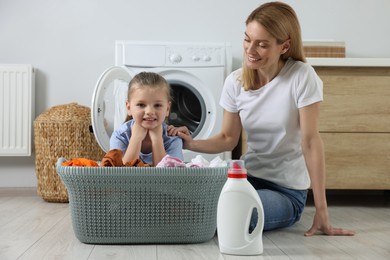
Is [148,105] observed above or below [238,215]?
above

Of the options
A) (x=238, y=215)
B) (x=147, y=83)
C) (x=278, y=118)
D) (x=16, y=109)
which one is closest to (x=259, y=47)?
(x=278, y=118)

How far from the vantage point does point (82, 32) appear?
11.9 ft

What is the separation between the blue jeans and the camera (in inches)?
86.4

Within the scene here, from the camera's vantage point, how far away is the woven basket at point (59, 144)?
322 cm

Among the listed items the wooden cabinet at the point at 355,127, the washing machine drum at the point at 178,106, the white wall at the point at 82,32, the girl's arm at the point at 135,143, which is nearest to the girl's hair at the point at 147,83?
the girl's arm at the point at 135,143

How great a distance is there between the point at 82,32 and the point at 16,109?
567 mm

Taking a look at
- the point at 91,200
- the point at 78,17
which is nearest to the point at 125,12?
the point at 78,17

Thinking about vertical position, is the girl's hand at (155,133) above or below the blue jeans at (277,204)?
above

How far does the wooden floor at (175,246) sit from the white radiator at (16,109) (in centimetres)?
63

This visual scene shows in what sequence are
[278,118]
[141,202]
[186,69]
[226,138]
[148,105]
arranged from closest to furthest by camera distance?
1. [141,202]
2. [148,105]
3. [278,118]
4. [226,138]
5. [186,69]

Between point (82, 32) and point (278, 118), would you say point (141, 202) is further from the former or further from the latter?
point (82, 32)

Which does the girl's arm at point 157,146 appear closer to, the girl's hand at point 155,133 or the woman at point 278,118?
the girl's hand at point 155,133

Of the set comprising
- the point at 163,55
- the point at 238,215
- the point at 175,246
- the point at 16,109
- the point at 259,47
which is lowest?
the point at 175,246

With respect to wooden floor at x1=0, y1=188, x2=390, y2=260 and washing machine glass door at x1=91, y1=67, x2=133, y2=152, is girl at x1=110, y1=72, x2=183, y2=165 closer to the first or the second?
wooden floor at x1=0, y1=188, x2=390, y2=260
